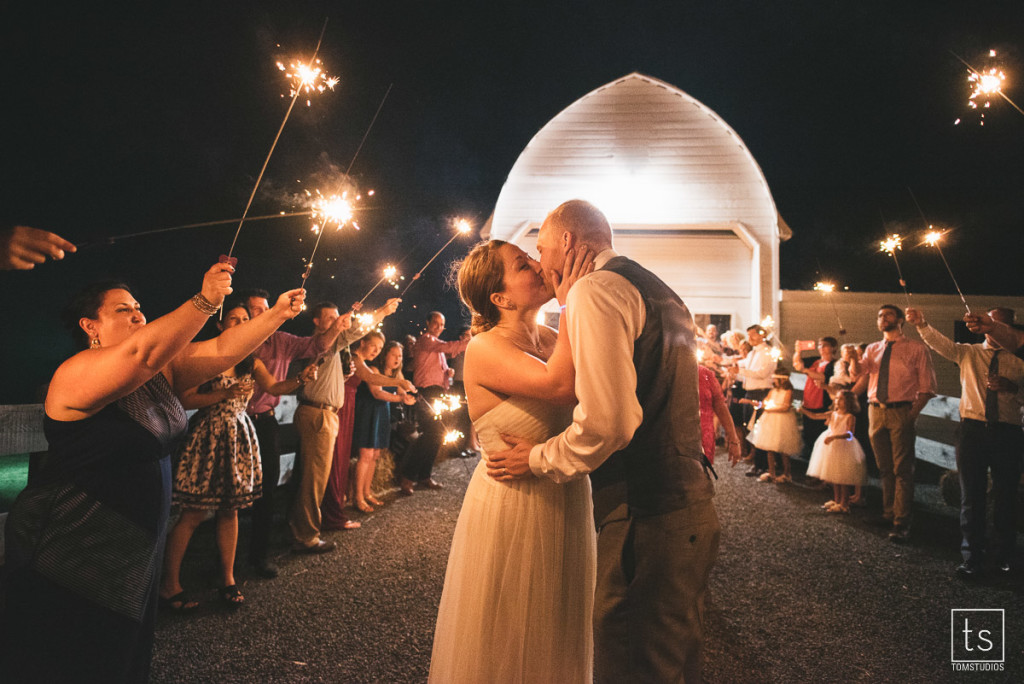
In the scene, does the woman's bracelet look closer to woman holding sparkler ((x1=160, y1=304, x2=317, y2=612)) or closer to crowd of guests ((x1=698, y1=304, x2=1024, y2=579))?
woman holding sparkler ((x1=160, y1=304, x2=317, y2=612))

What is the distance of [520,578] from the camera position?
6.93 feet

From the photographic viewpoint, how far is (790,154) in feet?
104

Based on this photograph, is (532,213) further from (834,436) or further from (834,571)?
(834,571)

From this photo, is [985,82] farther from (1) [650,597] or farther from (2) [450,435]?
(2) [450,435]

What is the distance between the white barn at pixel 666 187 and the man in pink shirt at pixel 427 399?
547cm

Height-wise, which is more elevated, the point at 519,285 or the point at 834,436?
the point at 519,285

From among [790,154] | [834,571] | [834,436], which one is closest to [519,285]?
[834,571]

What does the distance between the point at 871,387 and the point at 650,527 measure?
6050 millimetres

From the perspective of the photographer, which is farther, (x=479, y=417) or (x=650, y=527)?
(x=479, y=417)

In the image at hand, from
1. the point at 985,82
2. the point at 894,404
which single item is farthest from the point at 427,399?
the point at 985,82

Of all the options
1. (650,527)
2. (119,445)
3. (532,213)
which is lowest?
(650,527)

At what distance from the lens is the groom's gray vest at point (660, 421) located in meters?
1.95

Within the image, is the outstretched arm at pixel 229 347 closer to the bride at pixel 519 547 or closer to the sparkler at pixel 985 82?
the bride at pixel 519 547

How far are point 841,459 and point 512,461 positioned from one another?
6540 millimetres
